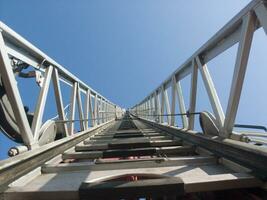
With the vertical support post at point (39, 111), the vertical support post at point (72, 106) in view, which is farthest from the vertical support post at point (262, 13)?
the vertical support post at point (72, 106)

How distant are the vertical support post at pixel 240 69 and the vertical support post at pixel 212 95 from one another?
249 millimetres

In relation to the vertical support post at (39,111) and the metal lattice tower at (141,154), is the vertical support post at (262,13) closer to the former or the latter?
the metal lattice tower at (141,154)

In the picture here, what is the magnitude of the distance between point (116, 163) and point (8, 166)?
3.60ft

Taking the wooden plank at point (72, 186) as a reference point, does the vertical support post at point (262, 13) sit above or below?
above

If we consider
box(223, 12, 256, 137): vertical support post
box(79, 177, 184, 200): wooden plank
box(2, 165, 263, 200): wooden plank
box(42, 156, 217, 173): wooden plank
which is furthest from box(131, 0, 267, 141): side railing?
box(79, 177, 184, 200): wooden plank

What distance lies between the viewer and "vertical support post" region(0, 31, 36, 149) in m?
2.40

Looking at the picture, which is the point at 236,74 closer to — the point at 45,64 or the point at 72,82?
the point at 45,64

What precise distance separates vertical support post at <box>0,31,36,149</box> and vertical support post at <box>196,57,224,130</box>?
2.00 metres

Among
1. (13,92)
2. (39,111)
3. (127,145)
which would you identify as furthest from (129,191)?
(127,145)

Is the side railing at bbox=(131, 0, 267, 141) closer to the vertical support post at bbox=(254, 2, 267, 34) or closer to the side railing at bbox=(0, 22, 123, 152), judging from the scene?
the vertical support post at bbox=(254, 2, 267, 34)

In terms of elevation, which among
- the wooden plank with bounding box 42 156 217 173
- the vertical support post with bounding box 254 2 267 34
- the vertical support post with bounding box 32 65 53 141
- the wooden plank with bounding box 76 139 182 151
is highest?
the vertical support post with bounding box 254 2 267 34

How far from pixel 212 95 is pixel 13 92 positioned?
2187 millimetres

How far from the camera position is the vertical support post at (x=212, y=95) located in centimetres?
329

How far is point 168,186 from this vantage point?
201cm
